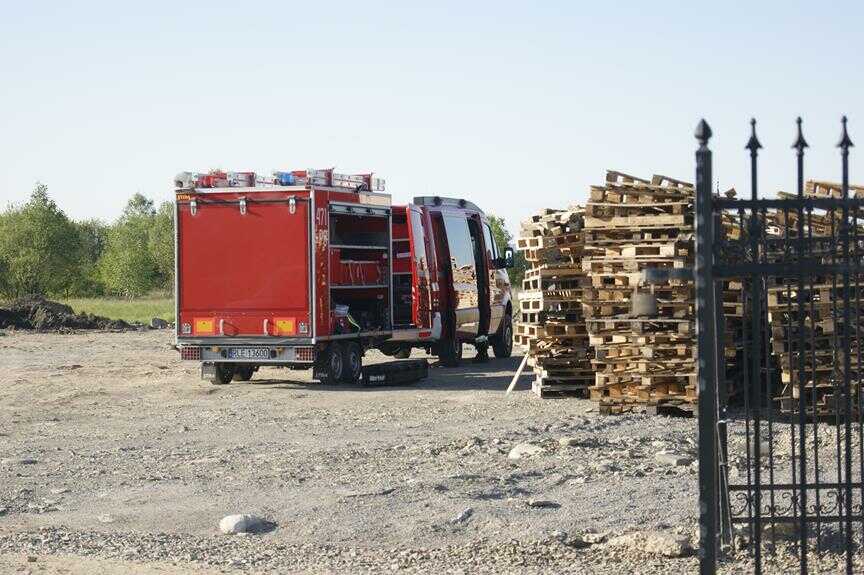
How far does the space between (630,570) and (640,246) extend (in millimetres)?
7951

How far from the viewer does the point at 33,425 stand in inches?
641

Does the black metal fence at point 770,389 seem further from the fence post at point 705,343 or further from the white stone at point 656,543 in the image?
the white stone at point 656,543

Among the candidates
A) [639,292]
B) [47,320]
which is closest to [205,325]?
[639,292]

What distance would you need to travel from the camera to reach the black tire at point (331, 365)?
66.1ft

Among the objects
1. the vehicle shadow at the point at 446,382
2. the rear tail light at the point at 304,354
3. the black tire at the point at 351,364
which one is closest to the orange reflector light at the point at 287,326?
the rear tail light at the point at 304,354

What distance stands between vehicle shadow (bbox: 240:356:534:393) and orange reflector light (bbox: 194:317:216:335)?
4.64ft

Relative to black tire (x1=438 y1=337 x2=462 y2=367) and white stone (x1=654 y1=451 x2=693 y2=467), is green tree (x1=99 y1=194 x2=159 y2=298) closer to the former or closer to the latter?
black tire (x1=438 y1=337 x2=462 y2=367)

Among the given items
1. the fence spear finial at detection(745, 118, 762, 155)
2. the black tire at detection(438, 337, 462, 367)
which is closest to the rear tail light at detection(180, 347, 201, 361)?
the black tire at detection(438, 337, 462, 367)

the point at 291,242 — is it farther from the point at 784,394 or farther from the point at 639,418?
the point at 784,394

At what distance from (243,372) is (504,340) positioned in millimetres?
6717

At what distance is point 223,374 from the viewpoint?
21.0 m

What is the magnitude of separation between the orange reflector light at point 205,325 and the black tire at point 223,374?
1077 millimetres

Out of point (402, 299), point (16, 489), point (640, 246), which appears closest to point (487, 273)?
point (402, 299)

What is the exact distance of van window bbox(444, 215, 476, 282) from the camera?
2348 centimetres
